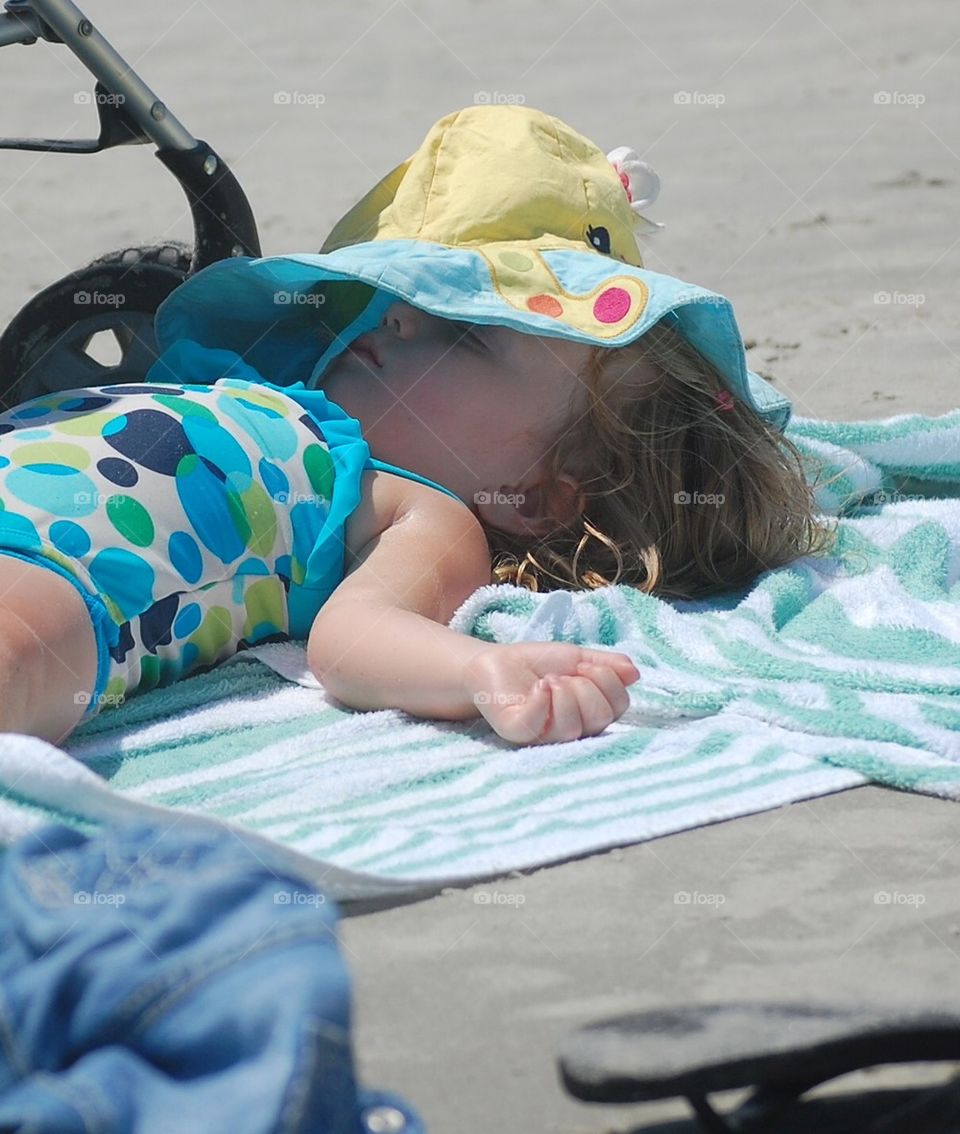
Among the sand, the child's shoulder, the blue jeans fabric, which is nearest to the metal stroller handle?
the child's shoulder

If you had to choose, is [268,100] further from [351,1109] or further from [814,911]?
[351,1109]

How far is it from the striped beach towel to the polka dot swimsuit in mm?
70

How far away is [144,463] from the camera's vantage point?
1993 millimetres

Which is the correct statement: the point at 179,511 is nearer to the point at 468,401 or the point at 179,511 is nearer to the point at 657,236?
the point at 468,401

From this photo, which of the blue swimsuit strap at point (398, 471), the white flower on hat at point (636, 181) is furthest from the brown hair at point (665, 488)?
the white flower on hat at point (636, 181)

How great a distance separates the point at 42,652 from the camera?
67.4 inches

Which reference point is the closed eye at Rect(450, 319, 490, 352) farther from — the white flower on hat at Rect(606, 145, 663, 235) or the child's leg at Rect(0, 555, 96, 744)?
the child's leg at Rect(0, 555, 96, 744)

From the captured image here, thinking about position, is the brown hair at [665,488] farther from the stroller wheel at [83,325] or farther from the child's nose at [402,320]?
the stroller wheel at [83,325]

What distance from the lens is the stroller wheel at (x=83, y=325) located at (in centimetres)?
249

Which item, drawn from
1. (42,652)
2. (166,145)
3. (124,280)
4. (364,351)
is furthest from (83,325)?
(42,652)

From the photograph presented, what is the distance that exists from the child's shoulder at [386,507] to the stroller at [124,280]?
525 millimetres

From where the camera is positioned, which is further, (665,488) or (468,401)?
(665,488)

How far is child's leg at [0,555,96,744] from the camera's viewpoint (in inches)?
66.0

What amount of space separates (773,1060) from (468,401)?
1354 mm
